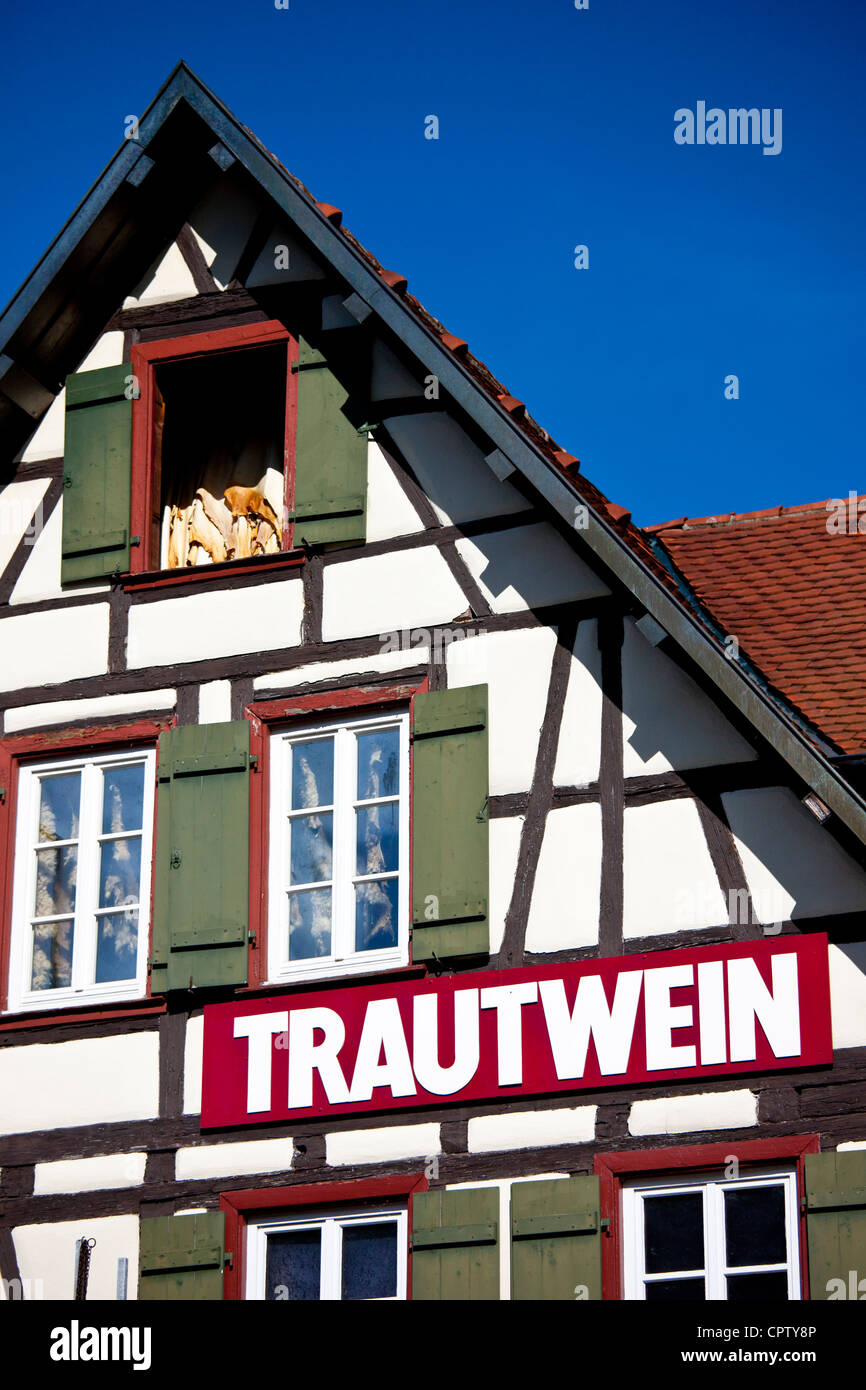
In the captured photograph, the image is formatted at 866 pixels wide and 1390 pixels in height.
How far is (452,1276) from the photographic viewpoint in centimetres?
1099

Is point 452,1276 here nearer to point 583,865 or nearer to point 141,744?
point 583,865

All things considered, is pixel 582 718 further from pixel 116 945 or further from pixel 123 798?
pixel 116 945

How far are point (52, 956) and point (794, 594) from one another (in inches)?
183

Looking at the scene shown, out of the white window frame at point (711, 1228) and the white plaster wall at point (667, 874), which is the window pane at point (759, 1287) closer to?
the white window frame at point (711, 1228)

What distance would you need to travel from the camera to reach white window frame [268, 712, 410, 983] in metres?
11.8

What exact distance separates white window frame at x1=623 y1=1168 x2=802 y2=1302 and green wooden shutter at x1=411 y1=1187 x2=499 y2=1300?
2.01ft

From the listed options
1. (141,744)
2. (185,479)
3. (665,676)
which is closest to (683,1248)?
(665,676)

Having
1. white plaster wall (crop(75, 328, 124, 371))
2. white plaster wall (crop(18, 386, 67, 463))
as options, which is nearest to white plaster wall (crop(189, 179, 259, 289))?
white plaster wall (crop(75, 328, 124, 371))

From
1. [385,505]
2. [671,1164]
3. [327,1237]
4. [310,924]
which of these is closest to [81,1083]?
[310,924]

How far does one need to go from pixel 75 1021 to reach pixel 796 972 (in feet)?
12.0

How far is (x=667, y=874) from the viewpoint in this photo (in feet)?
37.1

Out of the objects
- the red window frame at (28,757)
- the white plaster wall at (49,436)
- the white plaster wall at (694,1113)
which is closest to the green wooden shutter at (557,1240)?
the white plaster wall at (694,1113)
